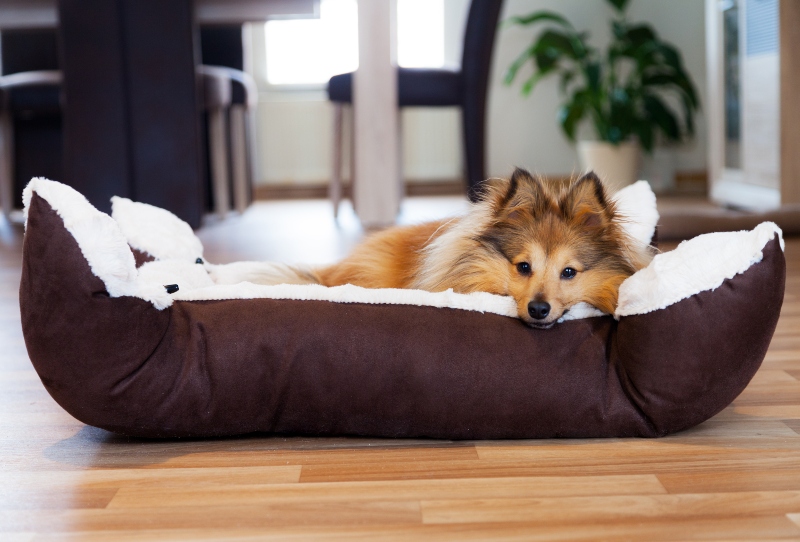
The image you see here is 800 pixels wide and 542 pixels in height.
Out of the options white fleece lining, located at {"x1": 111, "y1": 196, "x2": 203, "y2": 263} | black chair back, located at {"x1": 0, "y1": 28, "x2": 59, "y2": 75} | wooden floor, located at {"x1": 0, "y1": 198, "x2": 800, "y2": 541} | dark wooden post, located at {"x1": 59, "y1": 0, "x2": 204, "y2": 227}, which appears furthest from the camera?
black chair back, located at {"x1": 0, "y1": 28, "x2": 59, "y2": 75}

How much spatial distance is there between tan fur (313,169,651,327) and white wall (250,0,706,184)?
526cm

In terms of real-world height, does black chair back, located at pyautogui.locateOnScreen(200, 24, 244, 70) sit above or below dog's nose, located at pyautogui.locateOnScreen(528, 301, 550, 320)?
above

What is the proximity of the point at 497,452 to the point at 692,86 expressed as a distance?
5.89 m

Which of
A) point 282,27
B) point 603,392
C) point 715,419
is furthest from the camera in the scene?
point 282,27

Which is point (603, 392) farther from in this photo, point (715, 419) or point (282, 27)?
point (282, 27)

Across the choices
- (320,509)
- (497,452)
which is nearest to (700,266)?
(497,452)

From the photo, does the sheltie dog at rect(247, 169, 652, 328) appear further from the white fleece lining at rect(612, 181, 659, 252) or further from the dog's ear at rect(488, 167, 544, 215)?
the white fleece lining at rect(612, 181, 659, 252)

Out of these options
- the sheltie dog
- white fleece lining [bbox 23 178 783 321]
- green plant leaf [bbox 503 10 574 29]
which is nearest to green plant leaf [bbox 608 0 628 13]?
green plant leaf [bbox 503 10 574 29]

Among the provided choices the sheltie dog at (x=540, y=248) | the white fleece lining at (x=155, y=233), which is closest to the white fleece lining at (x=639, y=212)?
the sheltie dog at (x=540, y=248)

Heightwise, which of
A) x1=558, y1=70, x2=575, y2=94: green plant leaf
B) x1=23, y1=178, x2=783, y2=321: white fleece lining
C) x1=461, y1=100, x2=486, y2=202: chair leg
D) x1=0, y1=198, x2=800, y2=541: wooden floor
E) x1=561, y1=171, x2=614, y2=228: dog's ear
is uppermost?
x1=558, y1=70, x2=575, y2=94: green plant leaf

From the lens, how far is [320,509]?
1260 millimetres

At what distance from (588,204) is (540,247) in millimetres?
141

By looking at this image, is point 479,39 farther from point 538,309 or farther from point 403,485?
point 403,485

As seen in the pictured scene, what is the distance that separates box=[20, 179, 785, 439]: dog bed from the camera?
1.46 meters
